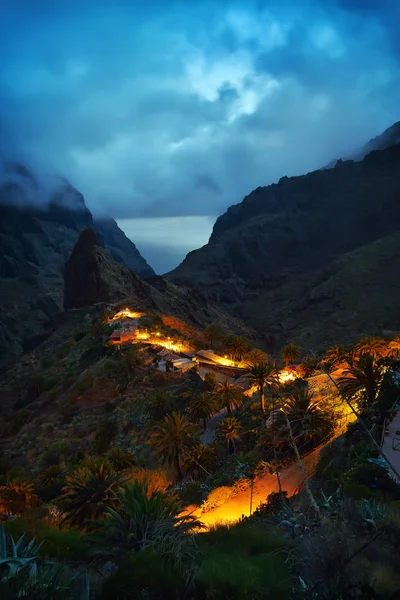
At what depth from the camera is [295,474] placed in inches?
979

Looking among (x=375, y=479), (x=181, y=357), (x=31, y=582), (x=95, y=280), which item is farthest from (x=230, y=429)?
(x=95, y=280)

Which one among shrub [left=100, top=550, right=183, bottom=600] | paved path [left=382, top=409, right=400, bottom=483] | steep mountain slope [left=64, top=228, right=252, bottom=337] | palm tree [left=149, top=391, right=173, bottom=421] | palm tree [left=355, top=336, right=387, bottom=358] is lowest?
palm tree [left=149, top=391, right=173, bottom=421]

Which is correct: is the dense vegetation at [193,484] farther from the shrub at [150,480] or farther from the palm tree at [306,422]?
the shrub at [150,480]

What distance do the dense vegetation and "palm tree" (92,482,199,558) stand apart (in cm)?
6

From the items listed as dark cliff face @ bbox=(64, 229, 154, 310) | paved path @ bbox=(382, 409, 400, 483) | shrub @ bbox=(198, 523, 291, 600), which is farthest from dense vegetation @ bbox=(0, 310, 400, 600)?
dark cliff face @ bbox=(64, 229, 154, 310)

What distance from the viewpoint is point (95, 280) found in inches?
5305

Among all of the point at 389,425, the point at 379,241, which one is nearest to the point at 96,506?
the point at 389,425

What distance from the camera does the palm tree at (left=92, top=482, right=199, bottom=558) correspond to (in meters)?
10.1

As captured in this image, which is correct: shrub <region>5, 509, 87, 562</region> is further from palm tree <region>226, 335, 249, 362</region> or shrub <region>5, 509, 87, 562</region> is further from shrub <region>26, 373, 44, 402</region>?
shrub <region>26, 373, 44, 402</region>

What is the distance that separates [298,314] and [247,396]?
383 feet

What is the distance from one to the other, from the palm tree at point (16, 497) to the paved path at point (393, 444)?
26096 millimetres

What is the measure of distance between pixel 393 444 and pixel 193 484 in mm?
16786

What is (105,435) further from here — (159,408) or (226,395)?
(226,395)

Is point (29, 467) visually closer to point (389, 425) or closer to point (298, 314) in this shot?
point (389, 425)
